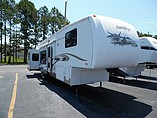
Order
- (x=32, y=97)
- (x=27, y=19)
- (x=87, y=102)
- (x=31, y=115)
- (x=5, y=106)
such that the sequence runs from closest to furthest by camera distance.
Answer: (x=31, y=115), (x=5, y=106), (x=87, y=102), (x=32, y=97), (x=27, y=19)

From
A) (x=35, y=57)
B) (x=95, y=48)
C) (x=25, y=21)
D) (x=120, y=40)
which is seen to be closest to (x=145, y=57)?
(x=120, y=40)

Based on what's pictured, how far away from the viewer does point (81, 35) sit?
24.5ft

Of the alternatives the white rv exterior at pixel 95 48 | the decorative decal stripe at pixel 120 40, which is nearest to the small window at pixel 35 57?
the white rv exterior at pixel 95 48

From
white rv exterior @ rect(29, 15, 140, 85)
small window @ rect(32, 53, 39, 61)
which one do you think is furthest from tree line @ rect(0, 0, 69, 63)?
white rv exterior @ rect(29, 15, 140, 85)

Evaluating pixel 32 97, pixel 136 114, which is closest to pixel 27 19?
pixel 32 97

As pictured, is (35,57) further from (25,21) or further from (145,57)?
(25,21)

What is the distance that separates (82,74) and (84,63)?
3.84 ft

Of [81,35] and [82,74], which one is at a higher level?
[81,35]

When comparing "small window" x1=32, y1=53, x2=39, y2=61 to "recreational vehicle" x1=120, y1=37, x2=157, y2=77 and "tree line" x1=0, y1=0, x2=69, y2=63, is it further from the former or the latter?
"tree line" x1=0, y1=0, x2=69, y2=63

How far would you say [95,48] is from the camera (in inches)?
262

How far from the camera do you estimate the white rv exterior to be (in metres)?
6.75

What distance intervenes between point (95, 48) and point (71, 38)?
2.08 metres

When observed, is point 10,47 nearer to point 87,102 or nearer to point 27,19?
point 27,19

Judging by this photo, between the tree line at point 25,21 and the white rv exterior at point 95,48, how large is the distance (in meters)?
33.4
